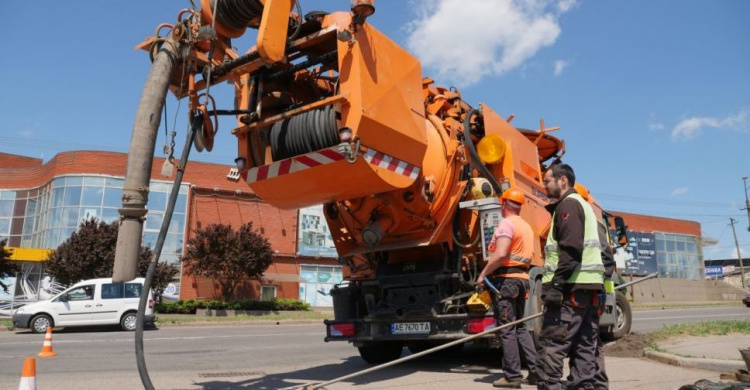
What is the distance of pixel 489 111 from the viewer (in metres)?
7.55

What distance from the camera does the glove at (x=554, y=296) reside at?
4.33 metres

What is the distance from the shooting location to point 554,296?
14.3 feet

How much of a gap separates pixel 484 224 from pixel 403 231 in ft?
3.27

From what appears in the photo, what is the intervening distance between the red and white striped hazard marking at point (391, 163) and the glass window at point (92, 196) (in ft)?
93.3

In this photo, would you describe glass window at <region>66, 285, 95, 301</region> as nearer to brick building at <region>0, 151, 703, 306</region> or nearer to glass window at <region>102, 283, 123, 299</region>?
glass window at <region>102, 283, 123, 299</region>

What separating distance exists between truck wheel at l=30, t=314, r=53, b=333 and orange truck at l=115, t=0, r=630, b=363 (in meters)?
13.4

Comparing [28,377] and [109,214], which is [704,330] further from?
[109,214]

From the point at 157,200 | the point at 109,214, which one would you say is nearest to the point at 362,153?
the point at 157,200

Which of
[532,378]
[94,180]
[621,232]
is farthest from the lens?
[94,180]

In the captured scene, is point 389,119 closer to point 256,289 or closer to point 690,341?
point 690,341

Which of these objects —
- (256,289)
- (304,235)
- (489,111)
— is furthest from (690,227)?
(489,111)

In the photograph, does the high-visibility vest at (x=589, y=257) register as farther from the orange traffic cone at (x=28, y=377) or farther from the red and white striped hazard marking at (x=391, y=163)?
the orange traffic cone at (x=28, y=377)

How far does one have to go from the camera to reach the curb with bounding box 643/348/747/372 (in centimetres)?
645

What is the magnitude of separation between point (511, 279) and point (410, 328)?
149 centimetres
